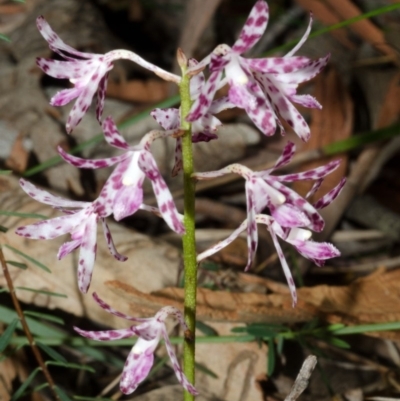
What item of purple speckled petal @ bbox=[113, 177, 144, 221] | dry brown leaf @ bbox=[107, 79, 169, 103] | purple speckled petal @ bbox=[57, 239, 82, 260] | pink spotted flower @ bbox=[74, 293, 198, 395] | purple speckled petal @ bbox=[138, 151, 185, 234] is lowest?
dry brown leaf @ bbox=[107, 79, 169, 103]

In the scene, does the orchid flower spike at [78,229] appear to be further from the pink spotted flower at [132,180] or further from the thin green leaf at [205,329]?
the thin green leaf at [205,329]


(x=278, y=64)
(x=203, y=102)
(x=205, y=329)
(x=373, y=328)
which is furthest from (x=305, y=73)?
(x=205, y=329)

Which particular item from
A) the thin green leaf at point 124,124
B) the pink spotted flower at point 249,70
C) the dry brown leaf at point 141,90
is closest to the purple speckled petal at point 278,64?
the pink spotted flower at point 249,70

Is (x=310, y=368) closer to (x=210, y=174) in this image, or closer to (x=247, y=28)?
(x=210, y=174)

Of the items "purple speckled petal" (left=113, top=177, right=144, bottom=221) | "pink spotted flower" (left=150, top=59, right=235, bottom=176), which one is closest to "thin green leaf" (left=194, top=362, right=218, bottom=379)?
"pink spotted flower" (left=150, top=59, right=235, bottom=176)

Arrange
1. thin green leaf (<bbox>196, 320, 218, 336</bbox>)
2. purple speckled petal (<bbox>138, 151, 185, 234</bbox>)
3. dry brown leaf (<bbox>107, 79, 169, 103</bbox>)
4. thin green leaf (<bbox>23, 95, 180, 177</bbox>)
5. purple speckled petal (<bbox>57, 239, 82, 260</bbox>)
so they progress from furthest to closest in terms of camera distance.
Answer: dry brown leaf (<bbox>107, 79, 169, 103</bbox>), thin green leaf (<bbox>23, 95, 180, 177</bbox>), thin green leaf (<bbox>196, 320, 218, 336</bbox>), purple speckled petal (<bbox>57, 239, 82, 260</bbox>), purple speckled petal (<bbox>138, 151, 185, 234</bbox>)

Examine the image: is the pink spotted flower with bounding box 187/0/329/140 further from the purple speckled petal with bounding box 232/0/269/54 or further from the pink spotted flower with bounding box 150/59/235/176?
the pink spotted flower with bounding box 150/59/235/176

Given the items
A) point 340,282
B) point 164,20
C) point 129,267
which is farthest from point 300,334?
point 164,20
